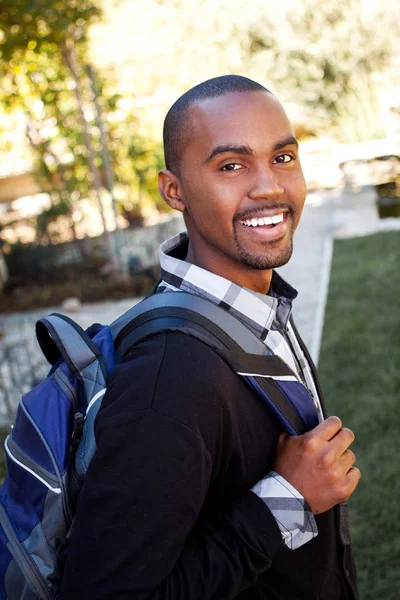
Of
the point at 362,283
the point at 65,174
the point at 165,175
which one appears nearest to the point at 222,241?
the point at 165,175

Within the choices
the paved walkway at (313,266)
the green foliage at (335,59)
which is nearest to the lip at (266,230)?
the paved walkway at (313,266)

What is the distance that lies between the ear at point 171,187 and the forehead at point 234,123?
9 cm

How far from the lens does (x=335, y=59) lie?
16.5m

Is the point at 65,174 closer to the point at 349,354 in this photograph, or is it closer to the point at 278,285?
the point at 349,354

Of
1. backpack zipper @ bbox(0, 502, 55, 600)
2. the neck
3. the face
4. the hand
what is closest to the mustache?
the face

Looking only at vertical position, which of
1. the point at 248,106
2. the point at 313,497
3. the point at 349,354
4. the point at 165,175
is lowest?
the point at 349,354

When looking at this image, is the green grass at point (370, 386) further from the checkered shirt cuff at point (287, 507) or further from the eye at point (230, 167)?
the eye at point (230, 167)

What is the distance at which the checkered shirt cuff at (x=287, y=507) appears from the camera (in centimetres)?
128

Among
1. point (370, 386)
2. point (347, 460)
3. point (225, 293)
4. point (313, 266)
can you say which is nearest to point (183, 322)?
point (225, 293)

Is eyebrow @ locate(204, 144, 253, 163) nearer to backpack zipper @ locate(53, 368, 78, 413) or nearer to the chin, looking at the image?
the chin

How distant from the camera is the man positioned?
1.10 m

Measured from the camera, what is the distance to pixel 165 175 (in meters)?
1.55

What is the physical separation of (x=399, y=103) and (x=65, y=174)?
341 inches

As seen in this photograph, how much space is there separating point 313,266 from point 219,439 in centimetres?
777
